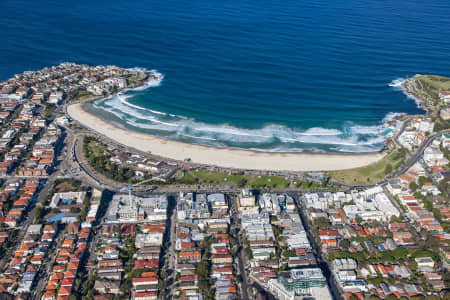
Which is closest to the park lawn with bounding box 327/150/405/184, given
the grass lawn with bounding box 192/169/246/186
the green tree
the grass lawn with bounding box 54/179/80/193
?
the green tree

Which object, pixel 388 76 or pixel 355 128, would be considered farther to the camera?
pixel 388 76

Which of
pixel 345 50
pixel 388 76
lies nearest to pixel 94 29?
pixel 345 50

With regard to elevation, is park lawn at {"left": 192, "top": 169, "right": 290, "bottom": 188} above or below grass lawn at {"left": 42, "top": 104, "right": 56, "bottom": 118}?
below

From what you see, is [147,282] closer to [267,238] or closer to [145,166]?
[267,238]

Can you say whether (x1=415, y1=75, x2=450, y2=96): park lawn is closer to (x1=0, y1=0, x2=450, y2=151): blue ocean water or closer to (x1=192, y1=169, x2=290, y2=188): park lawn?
(x1=0, y1=0, x2=450, y2=151): blue ocean water

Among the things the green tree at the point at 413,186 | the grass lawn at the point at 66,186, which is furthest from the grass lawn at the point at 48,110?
the green tree at the point at 413,186
